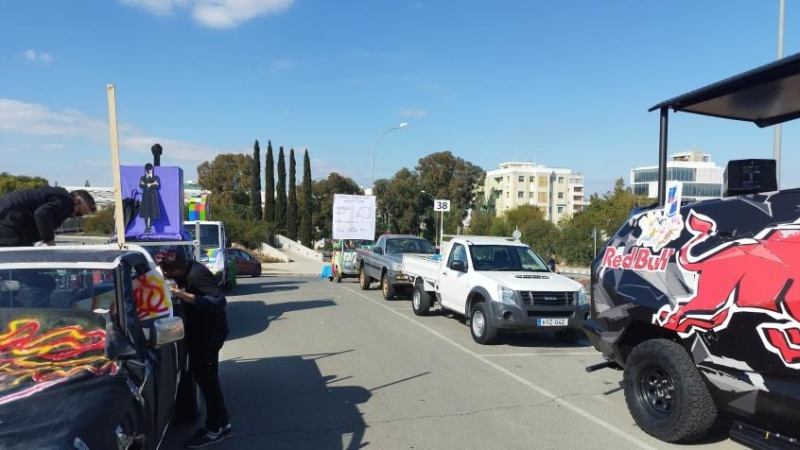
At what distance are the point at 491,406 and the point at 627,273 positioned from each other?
1.98 metres

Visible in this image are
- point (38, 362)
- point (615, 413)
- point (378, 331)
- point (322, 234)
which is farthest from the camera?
point (322, 234)

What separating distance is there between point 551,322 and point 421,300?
369 centimetres

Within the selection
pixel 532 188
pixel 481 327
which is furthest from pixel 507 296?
pixel 532 188

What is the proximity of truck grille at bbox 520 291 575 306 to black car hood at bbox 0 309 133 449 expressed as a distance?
6490 millimetres

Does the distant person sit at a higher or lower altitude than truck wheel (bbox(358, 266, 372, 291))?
higher

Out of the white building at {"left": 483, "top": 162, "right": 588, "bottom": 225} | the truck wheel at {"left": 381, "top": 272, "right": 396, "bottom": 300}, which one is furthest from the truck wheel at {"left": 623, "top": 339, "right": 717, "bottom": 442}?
the white building at {"left": 483, "top": 162, "right": 588, "bottom": 225}

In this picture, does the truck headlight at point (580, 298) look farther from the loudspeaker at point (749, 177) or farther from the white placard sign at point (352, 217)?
the white placard sign at point (352, 217)

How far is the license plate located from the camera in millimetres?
8719

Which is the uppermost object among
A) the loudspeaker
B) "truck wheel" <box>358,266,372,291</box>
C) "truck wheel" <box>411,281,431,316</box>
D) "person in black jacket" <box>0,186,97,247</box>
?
the loudspeaker

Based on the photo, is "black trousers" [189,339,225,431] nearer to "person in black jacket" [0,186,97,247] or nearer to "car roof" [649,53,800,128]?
"person in black jacket" [0,186,97,247]

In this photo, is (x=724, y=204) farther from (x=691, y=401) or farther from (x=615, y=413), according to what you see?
(x=615, y=413)

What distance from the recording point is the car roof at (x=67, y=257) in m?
3.64

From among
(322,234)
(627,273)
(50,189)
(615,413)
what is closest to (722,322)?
(627,273)

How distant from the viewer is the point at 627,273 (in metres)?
5.21
